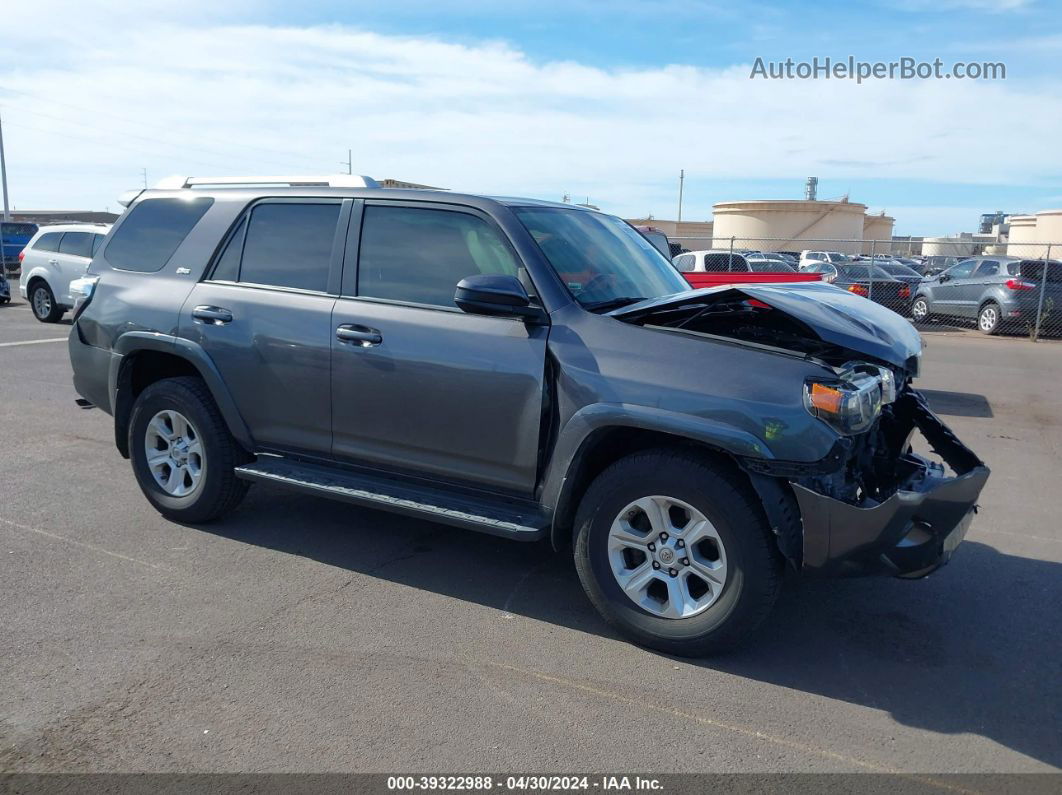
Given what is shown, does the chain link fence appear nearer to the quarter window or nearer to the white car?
the white car

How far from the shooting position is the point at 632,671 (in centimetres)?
375

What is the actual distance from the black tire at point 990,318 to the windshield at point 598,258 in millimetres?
15119

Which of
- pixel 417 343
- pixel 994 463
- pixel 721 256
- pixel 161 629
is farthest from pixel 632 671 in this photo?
pixel 721 256

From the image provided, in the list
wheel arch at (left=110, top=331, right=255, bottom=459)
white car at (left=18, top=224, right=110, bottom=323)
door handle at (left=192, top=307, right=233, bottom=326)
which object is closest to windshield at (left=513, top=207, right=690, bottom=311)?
door handle at (left=192, top=307, right=233, bottom=326)

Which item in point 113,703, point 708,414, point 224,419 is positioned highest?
point 708,414

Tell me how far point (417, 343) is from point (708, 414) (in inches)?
59.1

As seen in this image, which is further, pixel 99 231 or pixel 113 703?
pixel 99 231

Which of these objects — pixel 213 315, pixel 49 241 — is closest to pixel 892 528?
pixel 213 315

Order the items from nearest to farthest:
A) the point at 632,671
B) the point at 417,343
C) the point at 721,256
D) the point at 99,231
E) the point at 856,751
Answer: the point at 856,751
the point at 632,671
the point at 417,343
the point at 99,231
the point at 721,256

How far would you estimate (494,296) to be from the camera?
3.93 meters

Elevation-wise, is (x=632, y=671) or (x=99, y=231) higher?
(x=99, y=231)

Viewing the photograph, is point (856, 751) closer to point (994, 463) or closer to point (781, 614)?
point (781, 614)

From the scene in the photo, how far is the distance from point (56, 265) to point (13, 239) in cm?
1298

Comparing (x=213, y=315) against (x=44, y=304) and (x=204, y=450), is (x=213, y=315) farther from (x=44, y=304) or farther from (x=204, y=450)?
(x=44, y=304)
